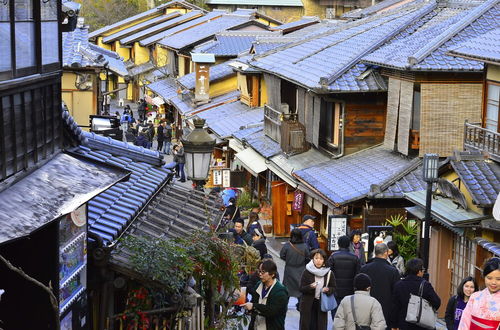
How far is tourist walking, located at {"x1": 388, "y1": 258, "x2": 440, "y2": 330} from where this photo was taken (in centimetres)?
1280

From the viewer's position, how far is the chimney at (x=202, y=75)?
145 feet

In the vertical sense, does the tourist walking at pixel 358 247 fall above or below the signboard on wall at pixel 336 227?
above

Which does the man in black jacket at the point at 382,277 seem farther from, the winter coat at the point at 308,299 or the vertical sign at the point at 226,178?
the vertical sign at the point at 226,178

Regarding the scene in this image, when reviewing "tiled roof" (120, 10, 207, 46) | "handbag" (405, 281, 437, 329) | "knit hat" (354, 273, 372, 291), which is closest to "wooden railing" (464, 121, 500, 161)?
"handbag" (405, 281, 437, 329)

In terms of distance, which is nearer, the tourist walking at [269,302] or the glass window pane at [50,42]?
the glass window pane at [50,42]

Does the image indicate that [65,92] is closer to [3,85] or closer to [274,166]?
[274,166]

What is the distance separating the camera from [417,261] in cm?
1291

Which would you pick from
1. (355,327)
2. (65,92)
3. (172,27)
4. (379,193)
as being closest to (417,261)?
(355,327)

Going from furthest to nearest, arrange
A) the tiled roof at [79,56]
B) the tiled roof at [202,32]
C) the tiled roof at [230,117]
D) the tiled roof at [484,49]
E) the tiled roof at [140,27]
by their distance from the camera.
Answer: the tiled roof at [140,27] < the tiled roof at [202,32] < the tiled roof at [230,117] < the tiled roof at [79,56] < the tiled roof at [484,49]

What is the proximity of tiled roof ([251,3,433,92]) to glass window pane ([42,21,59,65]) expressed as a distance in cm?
1577

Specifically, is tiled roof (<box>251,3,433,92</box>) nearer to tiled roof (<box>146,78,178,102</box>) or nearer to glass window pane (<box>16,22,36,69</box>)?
glass window pane (<box>16,22,36,69</box>)

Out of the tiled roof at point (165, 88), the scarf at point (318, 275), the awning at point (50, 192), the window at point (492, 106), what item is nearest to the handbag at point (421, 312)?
the scarf at point (318, 275)

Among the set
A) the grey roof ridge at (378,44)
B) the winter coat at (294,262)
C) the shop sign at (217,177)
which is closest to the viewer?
the winter coat at (294,262)

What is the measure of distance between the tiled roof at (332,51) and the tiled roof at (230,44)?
483 inches
